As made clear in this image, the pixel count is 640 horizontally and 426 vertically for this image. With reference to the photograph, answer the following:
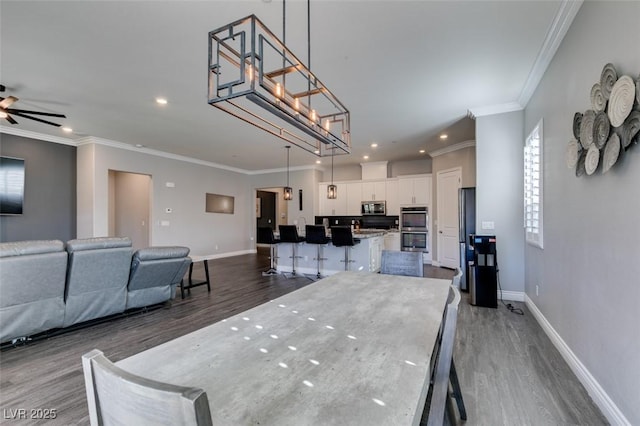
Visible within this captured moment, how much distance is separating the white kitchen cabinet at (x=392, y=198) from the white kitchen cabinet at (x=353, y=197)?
33.1 inches

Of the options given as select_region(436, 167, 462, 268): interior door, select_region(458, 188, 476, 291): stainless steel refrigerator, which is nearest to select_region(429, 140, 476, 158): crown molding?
select_region(436, 167, 462, 268): interior door

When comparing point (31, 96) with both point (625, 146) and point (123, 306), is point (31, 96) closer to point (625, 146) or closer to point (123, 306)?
point (123, 306)

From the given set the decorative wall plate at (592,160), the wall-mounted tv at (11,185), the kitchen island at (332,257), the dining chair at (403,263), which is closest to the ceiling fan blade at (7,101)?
the wall-mounted tv at (11,185)

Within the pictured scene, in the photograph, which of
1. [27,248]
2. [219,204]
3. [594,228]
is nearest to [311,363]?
[594,228]

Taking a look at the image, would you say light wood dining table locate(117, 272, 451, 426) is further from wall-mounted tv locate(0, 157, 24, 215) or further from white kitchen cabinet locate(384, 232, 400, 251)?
wall-mounted tv locate(0, 157, 24, 215)

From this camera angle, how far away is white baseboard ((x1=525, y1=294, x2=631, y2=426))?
168 centimetres

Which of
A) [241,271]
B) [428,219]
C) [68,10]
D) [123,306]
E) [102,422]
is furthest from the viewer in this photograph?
[428,219]

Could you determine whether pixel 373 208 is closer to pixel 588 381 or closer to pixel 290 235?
pixel 290 235

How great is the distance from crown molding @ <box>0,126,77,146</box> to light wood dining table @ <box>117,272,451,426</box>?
22.4 feet

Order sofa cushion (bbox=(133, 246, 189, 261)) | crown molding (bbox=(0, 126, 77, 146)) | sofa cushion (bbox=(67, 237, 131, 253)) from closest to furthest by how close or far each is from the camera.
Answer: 1. sofa cushion (bbox=(67, 237, 131, 253))
2. sofa cushion (bbox=(133, 246, 189, 261))
3. crown molding (bbox=(0, 126, 77, 146))

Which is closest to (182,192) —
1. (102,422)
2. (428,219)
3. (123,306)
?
(123,306)

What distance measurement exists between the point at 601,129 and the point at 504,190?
2494 millimetres

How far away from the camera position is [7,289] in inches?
100

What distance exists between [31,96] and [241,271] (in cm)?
444
